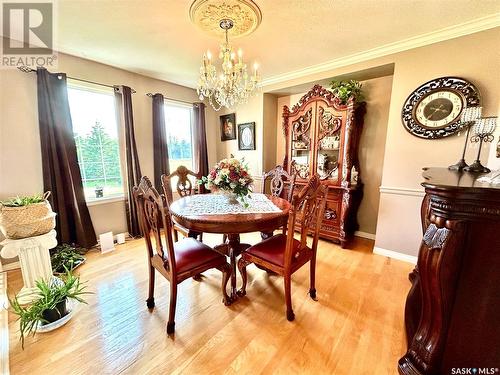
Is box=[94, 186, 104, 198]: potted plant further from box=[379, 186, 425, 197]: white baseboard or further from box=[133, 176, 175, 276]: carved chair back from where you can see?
box=[379, 186, 425, 197]: white baseboard

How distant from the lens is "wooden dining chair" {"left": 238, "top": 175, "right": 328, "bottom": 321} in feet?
4.81

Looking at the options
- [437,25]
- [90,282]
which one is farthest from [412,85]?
[90,282]

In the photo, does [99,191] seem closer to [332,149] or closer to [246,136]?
[246,136]

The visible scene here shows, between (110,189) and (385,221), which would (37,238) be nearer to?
Answer: (110,189)

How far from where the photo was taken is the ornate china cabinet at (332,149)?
2.69 m

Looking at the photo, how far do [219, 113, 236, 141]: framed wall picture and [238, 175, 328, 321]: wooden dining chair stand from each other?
2734 mm

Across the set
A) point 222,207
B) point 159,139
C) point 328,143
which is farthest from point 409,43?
point 159,139

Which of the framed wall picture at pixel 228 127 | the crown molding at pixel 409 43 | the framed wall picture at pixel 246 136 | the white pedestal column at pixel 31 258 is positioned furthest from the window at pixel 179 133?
the white pedestal column at pixel 31 258

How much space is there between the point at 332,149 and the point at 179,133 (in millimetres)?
2637

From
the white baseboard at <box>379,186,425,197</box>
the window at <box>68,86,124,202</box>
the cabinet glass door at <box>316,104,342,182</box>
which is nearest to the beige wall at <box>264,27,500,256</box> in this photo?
the white baseboard at <box>379,186,425,197</box>

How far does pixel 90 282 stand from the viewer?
2045 mm

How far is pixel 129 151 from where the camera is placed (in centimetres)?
295

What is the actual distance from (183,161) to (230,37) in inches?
93.3

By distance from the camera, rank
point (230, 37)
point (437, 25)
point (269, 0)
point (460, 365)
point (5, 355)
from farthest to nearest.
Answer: point (230, 37)
point (437, 25)
point (269, 0)
point (5, 355)
point (460, 365)
